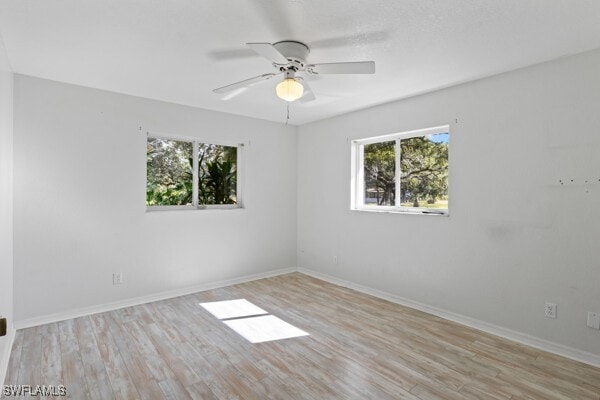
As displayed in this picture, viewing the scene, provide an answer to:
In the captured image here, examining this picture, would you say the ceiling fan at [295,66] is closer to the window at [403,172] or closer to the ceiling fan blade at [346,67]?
the ceiling fan blade at [346,67]

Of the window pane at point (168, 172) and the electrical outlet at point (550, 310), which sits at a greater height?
the window pane at point (168, 172)

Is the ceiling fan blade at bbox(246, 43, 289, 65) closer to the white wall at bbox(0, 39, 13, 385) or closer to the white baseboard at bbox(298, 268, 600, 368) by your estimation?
the white wall at bbox(0, 39, 13, 385)

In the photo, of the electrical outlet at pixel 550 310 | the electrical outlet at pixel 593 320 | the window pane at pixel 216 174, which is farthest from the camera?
the window pane at pixel 216 174

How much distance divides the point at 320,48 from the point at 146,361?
2713 mm

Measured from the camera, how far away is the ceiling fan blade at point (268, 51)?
1858mm

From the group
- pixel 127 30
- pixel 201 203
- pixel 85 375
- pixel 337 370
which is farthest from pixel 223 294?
pixel 127 30

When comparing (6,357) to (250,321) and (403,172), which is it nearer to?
(250,321)

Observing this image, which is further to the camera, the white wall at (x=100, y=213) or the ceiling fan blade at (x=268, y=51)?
the white wall at (x=100, y=213)

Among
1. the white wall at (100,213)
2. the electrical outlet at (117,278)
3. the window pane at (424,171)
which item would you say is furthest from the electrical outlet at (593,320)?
the electrical outlet at (117,278)

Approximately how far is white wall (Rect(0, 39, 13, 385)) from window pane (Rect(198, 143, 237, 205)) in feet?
6.12

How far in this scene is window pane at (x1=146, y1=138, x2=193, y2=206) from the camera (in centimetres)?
371

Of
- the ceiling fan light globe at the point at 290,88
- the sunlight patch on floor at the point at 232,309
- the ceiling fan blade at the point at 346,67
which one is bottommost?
the sunlight patch on floor at the point at 232,309

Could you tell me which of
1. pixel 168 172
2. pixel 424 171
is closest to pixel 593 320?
pixel 424 171

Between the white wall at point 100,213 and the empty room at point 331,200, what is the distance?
2cm
